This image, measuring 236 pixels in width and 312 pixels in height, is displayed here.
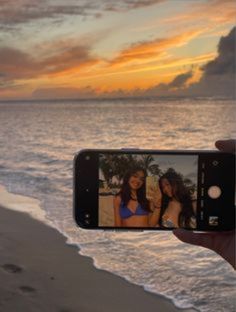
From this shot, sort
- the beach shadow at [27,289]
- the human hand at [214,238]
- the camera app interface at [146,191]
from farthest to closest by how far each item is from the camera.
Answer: the beach shadow at [27,289]
the camera app interface at [146,191]
the human hand at [214,238]

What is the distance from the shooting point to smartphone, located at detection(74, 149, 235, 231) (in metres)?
1.24

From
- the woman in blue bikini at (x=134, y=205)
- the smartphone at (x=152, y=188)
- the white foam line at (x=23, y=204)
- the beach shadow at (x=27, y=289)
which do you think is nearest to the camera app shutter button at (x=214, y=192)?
the smartphone at (x=152, y=188)

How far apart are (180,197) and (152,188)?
0.07 metres

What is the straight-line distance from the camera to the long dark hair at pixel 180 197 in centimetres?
126

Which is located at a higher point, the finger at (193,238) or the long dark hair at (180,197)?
the long dark hair at (180,197)

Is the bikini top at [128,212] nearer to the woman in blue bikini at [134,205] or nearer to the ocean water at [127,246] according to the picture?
the woman in blue bikini at [134,205]

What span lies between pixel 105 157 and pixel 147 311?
2047 mm

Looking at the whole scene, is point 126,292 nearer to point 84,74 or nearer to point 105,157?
point 105,157

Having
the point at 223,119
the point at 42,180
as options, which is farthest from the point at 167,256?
the point at 223,119

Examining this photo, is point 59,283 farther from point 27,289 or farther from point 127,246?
point 127,246

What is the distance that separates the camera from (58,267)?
12.2 ft

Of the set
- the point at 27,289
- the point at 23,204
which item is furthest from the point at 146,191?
the point at 23,204

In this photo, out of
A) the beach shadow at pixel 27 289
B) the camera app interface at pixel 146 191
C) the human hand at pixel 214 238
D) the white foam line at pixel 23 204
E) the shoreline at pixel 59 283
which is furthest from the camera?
the white foam line at pixel 23 204

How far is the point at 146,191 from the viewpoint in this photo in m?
1.30
